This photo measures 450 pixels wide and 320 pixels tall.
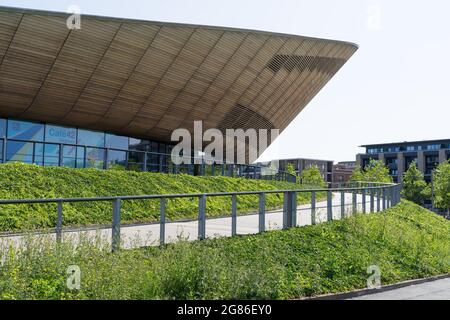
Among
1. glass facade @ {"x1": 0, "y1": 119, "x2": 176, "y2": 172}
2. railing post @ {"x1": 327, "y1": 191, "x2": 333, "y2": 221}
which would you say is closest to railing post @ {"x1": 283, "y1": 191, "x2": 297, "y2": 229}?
railing post @ {"x1": 327, "y1": 191, "x2": 333, "y2": 221}

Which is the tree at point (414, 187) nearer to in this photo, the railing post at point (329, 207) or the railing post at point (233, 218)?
the railing post at point (329, 207)

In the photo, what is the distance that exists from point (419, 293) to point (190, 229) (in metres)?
4.99

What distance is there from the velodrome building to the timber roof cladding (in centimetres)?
6

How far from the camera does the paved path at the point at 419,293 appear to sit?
30.3ft

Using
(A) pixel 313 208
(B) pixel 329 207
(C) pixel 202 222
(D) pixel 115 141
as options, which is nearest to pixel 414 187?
(D) pixel 115 141

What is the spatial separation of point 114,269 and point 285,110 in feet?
115

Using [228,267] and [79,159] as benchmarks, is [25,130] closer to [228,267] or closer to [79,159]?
[79,159]

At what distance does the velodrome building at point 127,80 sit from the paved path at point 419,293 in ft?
51.5

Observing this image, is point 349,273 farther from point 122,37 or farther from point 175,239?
point 122,37

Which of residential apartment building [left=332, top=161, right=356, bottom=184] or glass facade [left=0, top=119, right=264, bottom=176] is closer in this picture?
glass facade [left=0, top=119, right=264, bottom=176]

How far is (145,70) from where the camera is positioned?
90.3ft

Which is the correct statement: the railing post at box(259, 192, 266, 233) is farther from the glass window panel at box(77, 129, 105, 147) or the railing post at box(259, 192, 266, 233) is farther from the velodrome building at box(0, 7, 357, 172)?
the glass window panel at box(77, 129, 105, 147)

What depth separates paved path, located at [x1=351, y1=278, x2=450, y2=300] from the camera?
30.3ft

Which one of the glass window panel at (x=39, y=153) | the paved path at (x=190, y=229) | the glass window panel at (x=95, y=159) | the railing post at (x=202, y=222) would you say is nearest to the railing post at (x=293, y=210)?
the paved path at (x=190, y=229)
